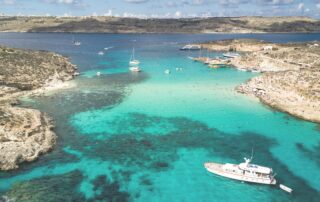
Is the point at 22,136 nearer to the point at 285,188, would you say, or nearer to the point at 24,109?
the point at 24,109

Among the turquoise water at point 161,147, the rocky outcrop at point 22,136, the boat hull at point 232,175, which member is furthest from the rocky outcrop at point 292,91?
the rocky outcrop at point 22,136

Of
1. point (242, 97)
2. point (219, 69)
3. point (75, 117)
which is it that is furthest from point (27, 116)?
point (219, 69)

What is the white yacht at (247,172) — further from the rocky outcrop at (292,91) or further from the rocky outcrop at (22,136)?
the rocky outcrop at (292,91)

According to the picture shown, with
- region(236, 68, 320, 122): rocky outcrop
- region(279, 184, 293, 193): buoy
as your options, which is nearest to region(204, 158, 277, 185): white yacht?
region(279, 184, 293, 193): buoy

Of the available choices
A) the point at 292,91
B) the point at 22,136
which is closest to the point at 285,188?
the point at 22,136

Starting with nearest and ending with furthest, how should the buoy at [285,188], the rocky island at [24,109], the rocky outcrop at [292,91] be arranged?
the buoy at [285,188]
the rocky island at [24,109]
the rocky outcrop at [292,91]

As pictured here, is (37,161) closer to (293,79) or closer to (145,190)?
(145,190)
